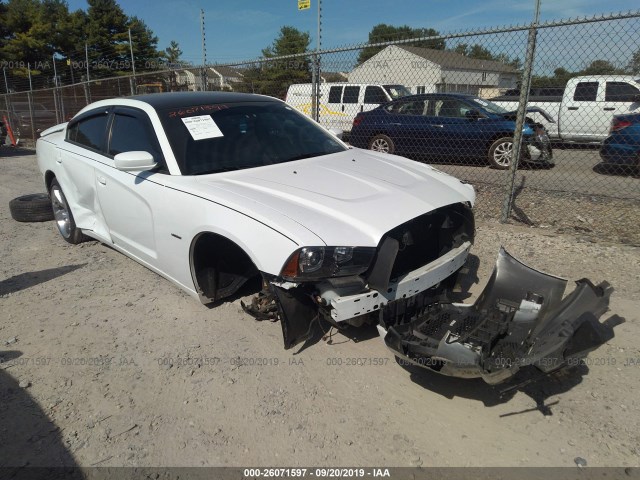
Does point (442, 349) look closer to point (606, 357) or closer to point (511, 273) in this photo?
point (511, 273)

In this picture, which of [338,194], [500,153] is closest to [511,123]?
[500,153]

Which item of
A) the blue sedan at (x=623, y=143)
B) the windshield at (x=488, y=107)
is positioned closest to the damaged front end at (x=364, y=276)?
the blue sedan at (x=623, y=143)


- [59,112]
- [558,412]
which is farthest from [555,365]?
[59,112]

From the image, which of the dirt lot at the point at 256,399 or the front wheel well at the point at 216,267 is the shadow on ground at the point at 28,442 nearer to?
the dirt lot at the point at 256,399

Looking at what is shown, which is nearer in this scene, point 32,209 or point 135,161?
point 135,161

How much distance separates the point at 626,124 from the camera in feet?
26.5

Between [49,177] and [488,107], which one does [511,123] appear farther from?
[49,177]

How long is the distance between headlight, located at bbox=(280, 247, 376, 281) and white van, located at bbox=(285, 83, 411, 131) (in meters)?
10.8

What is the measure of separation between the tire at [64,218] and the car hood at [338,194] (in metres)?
2.68

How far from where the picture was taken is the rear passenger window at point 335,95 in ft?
44.3

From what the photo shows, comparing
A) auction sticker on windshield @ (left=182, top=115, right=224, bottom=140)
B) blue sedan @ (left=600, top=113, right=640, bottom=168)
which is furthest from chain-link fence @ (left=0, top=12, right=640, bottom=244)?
auction sticker on windshield @ (left=182, top=115, right=224, bottom=140)

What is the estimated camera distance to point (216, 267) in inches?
137

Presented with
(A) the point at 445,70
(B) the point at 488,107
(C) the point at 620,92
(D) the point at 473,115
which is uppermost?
(A) the point at 445,70

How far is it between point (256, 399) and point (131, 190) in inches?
82.8
